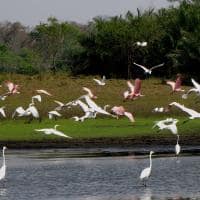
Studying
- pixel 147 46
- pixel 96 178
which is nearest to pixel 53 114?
pixel 96 178

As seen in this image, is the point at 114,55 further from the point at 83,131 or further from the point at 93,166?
the point at 93,166

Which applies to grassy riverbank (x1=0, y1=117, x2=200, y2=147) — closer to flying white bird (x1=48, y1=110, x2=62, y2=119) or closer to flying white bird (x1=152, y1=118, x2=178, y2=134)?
flying white bird (x1=48, y1=110, x2=62, y2=119)

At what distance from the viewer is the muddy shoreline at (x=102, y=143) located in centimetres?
3262

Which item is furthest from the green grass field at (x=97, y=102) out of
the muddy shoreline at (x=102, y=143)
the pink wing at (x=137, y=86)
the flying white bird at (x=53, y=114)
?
the pink wing at (x=137, y=86)

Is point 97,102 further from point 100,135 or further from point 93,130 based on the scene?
point 100,135

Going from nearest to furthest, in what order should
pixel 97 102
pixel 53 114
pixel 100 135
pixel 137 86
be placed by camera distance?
1. pixel 100 135
2. pixel 137 86
3. pixel 53 114
4. pixel 97 102

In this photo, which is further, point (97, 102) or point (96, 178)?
point (97, 102)

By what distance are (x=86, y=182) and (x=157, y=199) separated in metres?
3.35

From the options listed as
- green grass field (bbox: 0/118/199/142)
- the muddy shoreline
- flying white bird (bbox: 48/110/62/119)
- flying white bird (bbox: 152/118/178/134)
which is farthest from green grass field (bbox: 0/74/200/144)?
flying white bird (bbox: 152/118/178/134)

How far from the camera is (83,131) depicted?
35.2 m

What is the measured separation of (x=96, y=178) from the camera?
22.9 meters

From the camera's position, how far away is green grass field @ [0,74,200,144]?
34.6m

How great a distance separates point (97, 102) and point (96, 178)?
22292 millimetres

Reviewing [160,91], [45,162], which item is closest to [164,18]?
[160,91]
